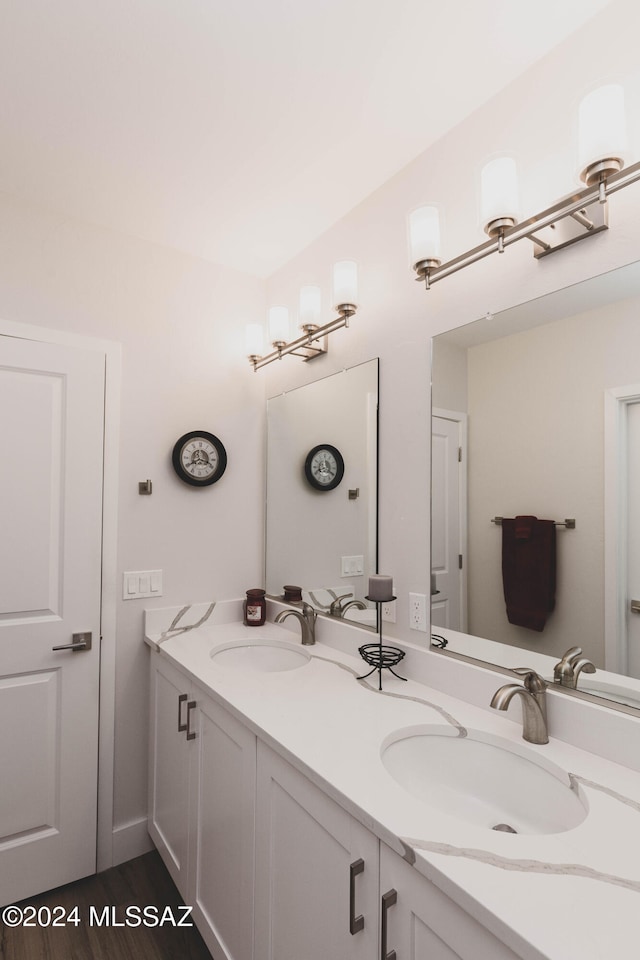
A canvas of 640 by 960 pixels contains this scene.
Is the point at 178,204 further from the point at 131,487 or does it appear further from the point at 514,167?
the point at 514,167

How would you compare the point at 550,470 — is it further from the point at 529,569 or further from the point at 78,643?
the point at 78,643

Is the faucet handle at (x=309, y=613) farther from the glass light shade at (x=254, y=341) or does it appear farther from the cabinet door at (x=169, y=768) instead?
the glass light shade at (x=254, y=341)

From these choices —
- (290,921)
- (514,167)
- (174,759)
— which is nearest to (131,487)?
(174,759)

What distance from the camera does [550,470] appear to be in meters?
1.25

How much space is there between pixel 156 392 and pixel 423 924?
1.92 meters

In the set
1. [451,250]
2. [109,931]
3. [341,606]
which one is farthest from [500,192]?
[109,931]

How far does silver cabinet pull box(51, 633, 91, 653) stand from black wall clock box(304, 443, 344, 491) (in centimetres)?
107

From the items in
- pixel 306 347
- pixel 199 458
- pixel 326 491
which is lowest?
pixel 326 491

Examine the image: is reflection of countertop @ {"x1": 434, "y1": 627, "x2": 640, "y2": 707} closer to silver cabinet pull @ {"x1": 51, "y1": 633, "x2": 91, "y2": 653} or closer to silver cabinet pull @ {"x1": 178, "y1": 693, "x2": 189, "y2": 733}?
silver cabinet pull @ {"x1": 178, "y1": 693, "x2": 189, "y2": 733}

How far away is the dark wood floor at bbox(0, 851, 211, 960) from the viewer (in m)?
1.57

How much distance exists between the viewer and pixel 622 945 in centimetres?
61

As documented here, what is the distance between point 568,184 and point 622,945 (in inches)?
56.9

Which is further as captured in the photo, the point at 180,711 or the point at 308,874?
the point at 180,711

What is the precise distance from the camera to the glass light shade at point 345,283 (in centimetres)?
173
